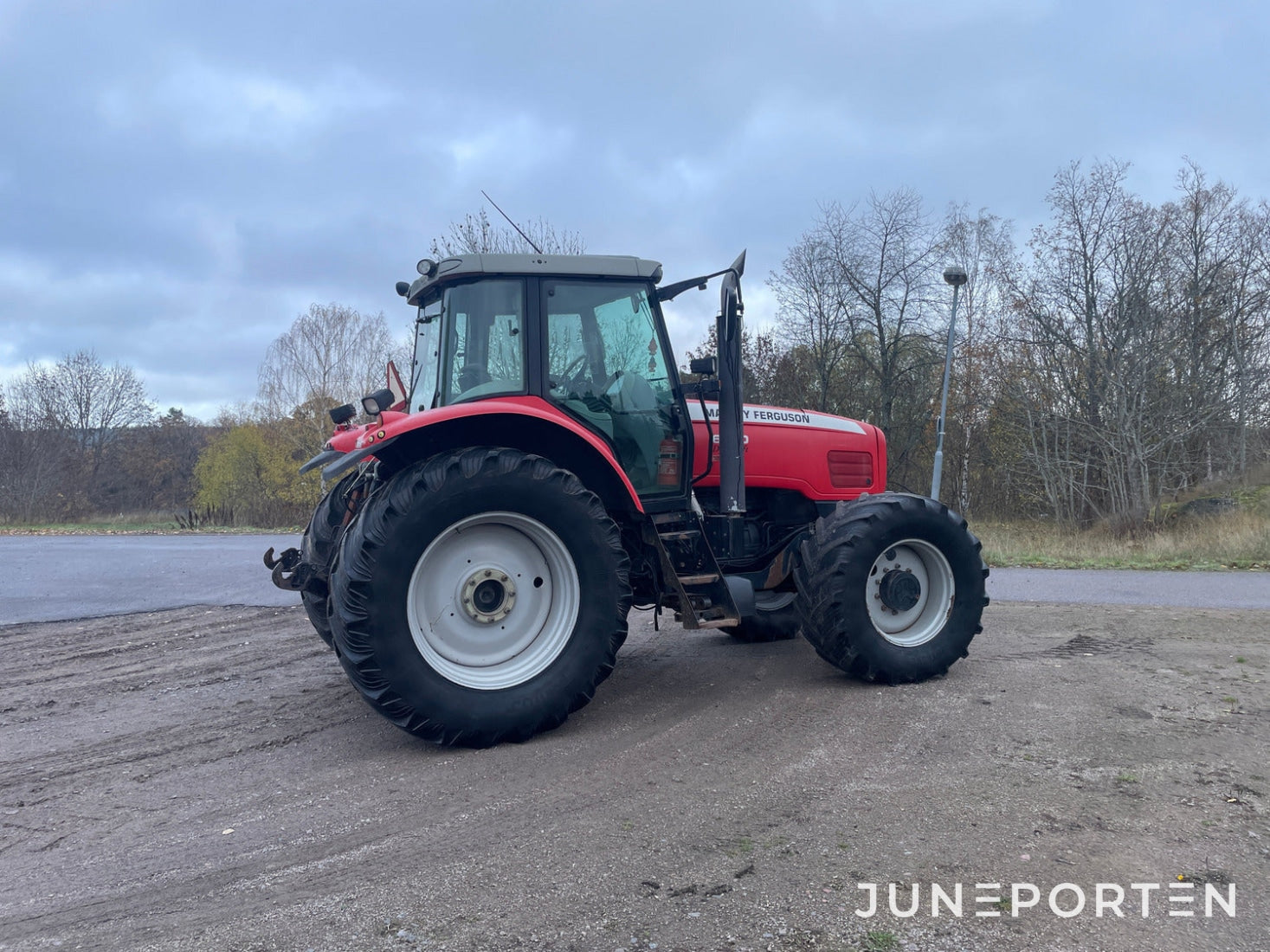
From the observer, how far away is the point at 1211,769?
3.57 m

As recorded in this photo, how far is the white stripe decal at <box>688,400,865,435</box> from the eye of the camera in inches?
211

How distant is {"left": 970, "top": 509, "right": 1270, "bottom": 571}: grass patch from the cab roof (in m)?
10.4

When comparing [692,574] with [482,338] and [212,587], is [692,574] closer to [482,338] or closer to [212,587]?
[482,338]

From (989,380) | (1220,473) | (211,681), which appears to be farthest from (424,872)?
(989,380)

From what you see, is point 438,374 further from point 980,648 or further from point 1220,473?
point 1220,473

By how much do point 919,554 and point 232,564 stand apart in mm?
11075

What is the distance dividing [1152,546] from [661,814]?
1664 cm

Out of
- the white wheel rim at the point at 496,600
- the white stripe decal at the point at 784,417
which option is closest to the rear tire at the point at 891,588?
the white stripe decal at the point at 784,417

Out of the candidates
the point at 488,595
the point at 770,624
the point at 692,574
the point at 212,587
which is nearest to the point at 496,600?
the point at 488,595

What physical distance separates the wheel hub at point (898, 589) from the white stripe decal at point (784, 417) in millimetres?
1227

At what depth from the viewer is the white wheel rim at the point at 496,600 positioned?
4.24 meters

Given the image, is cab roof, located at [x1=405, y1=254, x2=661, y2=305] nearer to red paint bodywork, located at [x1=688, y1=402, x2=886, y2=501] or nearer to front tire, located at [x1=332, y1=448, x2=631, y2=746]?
red paint bodywork, located at [x1=688, y1=402, x2=886, y2=501]

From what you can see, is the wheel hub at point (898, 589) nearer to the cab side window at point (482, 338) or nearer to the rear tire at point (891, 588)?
the rear tire at point (891, 588)

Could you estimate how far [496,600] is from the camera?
434 centimetres
